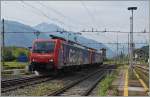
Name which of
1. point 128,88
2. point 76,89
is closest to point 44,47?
point 76,89

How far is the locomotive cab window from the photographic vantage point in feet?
94.1

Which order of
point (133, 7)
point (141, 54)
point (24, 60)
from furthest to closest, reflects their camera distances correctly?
1. point (141, 54)
2. point (24, 60)
3. point (133, 7)

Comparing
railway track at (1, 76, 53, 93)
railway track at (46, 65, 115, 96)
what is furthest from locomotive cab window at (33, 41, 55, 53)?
railway track at (1, 76, 53, 93)

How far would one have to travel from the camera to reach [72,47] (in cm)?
3419

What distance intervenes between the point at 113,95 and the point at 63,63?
1362 centimetres

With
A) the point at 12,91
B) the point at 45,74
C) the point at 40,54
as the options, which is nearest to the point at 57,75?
the point at 45,74

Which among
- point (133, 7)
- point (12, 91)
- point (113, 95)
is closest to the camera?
point (113, 95)

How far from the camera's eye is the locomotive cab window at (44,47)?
94.1 feet

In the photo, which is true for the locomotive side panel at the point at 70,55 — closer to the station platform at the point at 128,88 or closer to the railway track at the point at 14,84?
the railway track at the point at 14,84

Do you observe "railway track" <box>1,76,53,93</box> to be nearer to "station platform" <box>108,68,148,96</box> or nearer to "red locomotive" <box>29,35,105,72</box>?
"red locomotive" <box>29,35,105,72</box>

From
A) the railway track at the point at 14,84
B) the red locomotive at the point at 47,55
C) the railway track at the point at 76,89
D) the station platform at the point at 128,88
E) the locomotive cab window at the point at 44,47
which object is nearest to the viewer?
the station platform at the point at 128,88

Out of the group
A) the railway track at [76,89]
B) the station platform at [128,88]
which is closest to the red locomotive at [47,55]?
the railway track at [76,89]

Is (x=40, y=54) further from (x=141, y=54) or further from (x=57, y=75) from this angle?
(x=141, y=54)

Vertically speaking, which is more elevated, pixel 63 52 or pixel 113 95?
pixel 63 52
